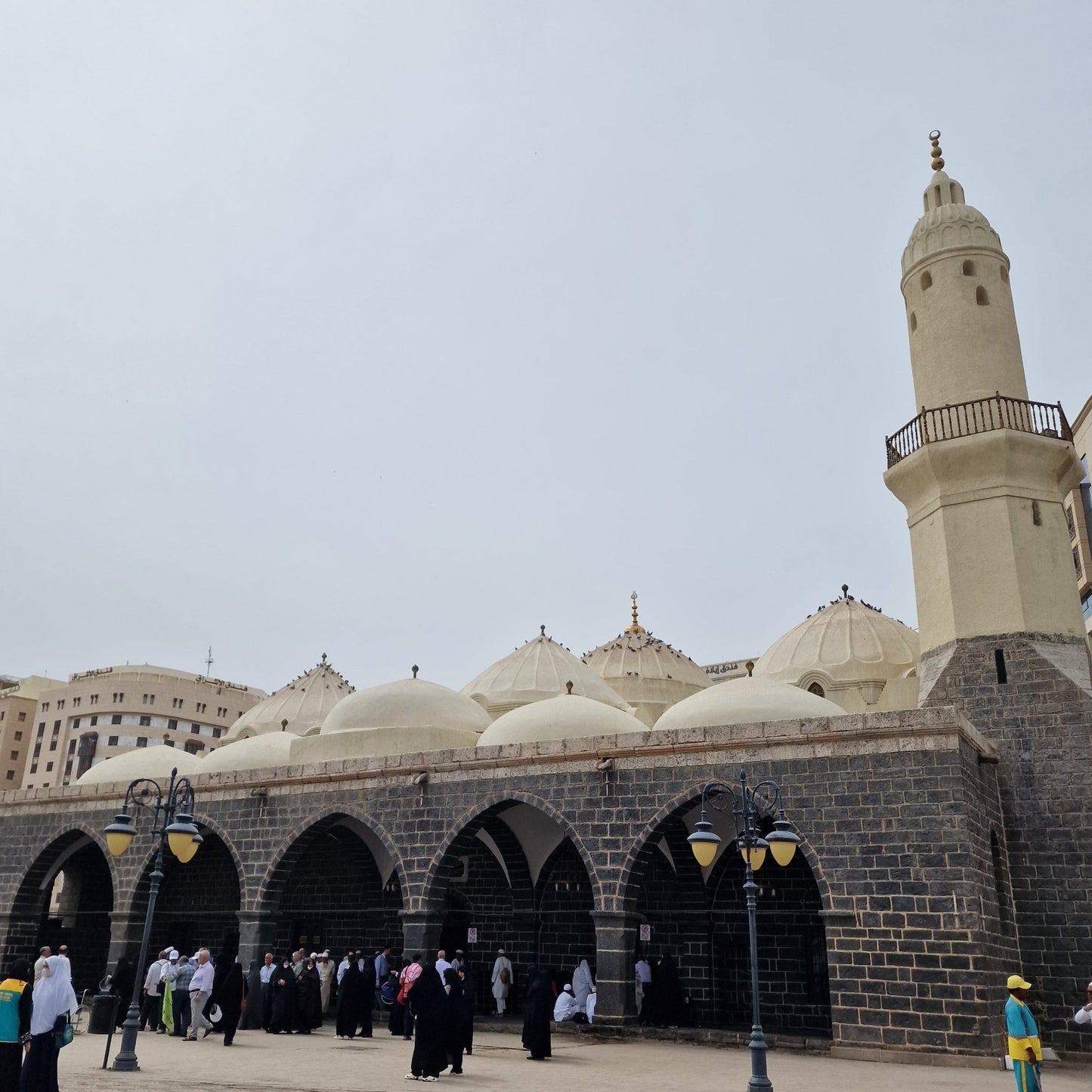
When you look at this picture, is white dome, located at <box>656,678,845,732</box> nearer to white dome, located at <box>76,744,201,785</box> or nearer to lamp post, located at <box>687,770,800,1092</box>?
lamp post, located at <box>687,770,800,1092</box>

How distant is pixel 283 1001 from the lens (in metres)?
13.7

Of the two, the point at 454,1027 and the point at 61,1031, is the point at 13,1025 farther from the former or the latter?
the point at 454,1027

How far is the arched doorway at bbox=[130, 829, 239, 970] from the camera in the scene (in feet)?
61.6

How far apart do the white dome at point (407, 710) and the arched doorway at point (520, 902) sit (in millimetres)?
1970

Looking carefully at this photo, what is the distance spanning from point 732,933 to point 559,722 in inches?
150

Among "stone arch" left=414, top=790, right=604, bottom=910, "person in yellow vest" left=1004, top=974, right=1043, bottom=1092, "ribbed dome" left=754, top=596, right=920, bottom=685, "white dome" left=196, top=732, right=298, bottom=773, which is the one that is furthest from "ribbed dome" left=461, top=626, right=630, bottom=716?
"person in yellow vest" left=1004, top=974, right=1043, bottom=1092

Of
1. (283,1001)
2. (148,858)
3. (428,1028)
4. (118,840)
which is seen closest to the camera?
(428,1028)

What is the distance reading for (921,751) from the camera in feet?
40.0

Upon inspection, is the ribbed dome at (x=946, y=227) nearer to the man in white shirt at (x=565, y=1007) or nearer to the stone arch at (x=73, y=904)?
the man in white shirt at (x=565, y=1007)

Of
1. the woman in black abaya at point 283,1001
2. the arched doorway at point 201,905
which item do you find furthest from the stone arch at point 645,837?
the arched doorway at point 201,905

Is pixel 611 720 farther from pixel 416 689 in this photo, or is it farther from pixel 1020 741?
pixel 1020 741

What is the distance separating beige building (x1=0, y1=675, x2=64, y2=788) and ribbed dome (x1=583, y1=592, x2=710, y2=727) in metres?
44.0

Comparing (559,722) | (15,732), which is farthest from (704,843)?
(15,732)

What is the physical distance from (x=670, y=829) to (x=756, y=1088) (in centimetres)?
783
